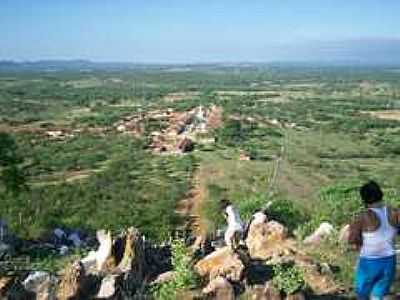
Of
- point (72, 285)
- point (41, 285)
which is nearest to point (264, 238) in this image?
point (72, 285)

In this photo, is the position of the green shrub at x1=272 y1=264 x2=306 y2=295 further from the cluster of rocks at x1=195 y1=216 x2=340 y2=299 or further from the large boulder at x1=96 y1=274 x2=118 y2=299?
the large boulder at x1=96 y1=274 x2=118 y2=299

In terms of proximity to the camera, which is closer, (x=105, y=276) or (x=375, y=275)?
(x=375, y=275)

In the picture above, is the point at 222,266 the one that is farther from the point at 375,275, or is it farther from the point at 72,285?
the point at 375,275

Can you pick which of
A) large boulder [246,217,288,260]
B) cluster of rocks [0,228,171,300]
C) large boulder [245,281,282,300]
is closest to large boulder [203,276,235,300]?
large boulder [245,281,282,300]

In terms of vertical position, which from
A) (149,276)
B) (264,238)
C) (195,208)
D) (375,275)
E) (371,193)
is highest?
(371,193)

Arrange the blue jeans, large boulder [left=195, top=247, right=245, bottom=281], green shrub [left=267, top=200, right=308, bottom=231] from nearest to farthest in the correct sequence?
the blue jeans → large boulder [left=195, top=247, right=245, bottom=281] → green shrub [left=267, top=200, right=308, bottom=231]

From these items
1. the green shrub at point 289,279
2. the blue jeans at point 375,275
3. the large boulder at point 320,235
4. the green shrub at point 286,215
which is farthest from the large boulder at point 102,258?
the green shrub at point 286,215

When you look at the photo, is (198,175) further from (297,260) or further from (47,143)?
(297,260)
